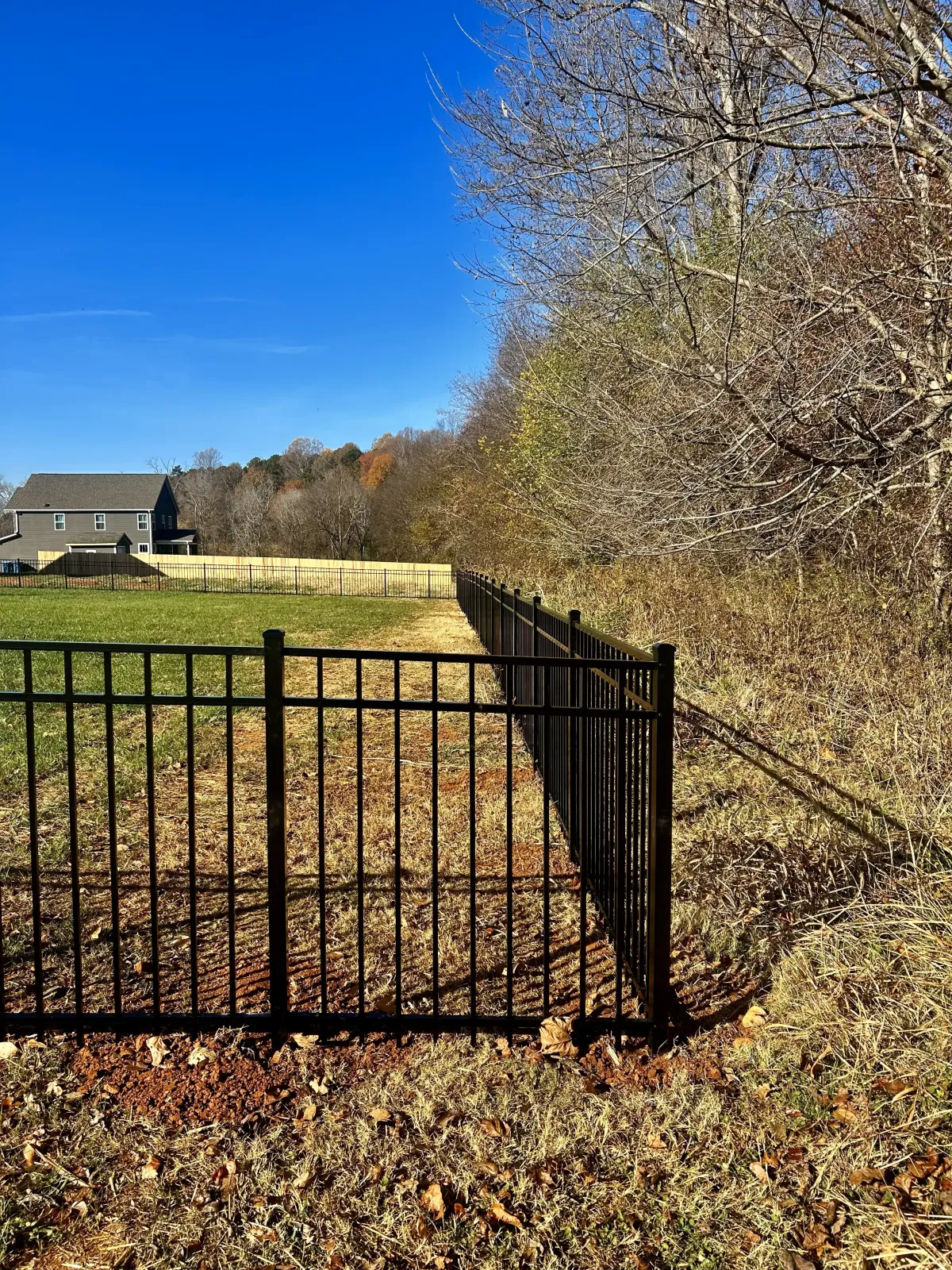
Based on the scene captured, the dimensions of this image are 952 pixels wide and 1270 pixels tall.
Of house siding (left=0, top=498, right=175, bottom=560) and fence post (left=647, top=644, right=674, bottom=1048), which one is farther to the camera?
house siding (left=0, top=498, right=175, bottom=560)

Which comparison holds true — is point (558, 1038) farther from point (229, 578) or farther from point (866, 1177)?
point (229, 578)

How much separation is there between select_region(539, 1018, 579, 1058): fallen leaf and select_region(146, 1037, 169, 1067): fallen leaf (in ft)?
4.31

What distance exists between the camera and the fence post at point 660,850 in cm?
271

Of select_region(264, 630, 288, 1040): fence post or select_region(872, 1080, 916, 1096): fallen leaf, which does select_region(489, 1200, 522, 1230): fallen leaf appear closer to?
select_region(264, 630, 288, 1040): fence post

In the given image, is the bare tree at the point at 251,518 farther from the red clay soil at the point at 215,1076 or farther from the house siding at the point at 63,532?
the red clay soil at the point at 215,1076

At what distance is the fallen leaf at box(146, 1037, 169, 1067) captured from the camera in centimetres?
276

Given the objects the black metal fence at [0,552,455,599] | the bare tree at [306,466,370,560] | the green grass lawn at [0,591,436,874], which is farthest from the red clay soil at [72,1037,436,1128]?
the bare tree at [306,466,370,560]

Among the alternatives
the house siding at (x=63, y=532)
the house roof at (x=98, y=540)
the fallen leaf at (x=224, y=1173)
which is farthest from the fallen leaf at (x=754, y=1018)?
the house siding at (x=63, y=532)

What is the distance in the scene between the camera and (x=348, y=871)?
4.36 m

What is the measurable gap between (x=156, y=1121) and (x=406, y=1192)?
2.71 feet

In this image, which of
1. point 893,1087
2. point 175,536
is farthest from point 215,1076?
point 175,536

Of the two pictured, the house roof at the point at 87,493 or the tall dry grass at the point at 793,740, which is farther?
the house roof at the point at 87,493

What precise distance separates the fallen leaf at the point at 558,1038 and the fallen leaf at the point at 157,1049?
4.31 ft

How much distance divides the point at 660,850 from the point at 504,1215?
1164 millimetres
